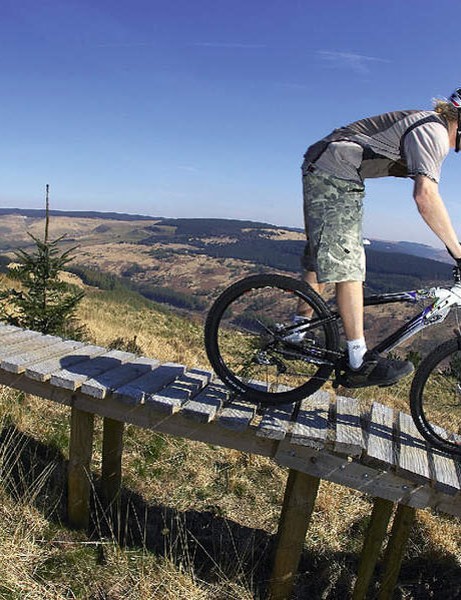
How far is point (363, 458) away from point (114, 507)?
247cm

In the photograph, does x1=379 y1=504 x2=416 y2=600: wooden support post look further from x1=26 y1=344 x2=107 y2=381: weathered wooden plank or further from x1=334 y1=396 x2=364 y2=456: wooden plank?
x1=26 y1=344 x2=107 y2=381: weathered wooden plank

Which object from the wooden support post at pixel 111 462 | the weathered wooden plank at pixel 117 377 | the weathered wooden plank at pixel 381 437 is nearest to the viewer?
the weathered wooden plank at pixel 381 437

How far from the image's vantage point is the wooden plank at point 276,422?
3404 mm

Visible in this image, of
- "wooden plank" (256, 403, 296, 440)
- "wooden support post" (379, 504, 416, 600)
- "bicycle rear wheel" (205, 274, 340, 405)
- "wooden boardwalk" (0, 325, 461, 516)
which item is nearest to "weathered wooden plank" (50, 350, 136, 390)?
"wooden boardwalk" (0, 325, 461, 516)

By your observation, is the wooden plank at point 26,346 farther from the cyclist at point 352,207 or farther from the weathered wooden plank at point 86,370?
the cyclist at point 352,207

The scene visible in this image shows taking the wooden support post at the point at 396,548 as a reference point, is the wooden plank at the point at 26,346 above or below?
above

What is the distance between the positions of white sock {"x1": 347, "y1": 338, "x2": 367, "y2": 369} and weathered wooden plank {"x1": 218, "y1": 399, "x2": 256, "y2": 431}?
0.86m

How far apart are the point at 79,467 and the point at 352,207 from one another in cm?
309

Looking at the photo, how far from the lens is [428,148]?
3066 millimetres

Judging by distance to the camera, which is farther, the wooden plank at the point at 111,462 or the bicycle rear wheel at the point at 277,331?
the wooden plank at the point at 111,462

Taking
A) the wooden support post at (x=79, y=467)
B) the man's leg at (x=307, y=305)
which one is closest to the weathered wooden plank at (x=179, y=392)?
the wooden support post at (x=79, y=467)

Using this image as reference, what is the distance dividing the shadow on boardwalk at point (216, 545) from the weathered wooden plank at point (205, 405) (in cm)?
105

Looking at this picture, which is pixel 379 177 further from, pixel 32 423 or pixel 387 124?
pixel 32 423

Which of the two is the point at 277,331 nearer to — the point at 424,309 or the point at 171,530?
the point at 424,309
